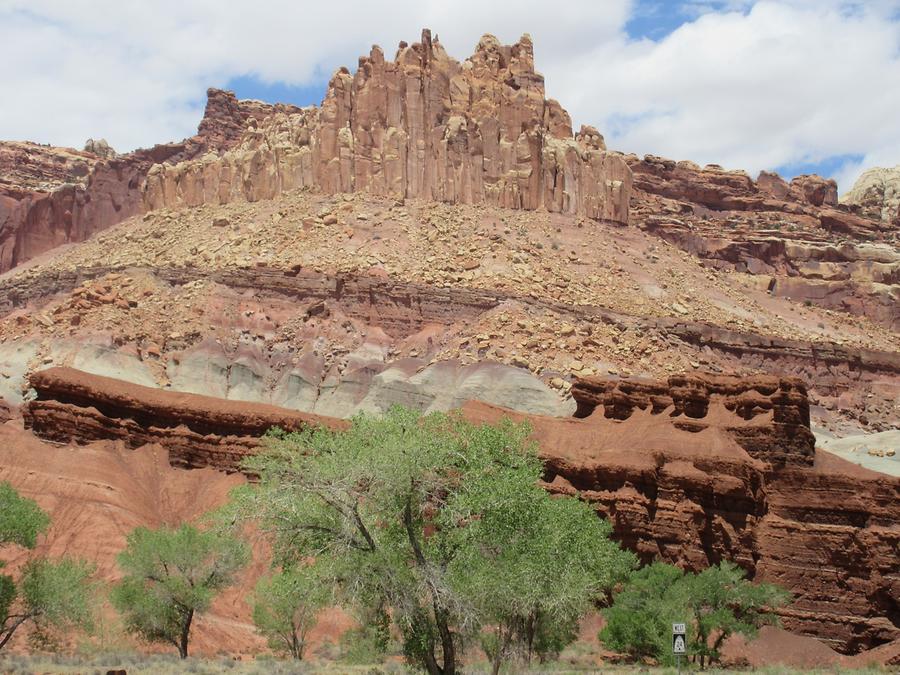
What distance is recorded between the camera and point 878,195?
488 feet

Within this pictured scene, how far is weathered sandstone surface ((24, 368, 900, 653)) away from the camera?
4556 cm

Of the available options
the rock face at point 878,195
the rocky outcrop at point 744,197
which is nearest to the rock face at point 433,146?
the rocky outcrop at point 744,197

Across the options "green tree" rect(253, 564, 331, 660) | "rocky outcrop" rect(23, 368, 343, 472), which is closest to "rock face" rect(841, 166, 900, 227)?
"rocky outcrop" rect(23, 368, 343, 472)

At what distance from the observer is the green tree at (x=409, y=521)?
2419cm

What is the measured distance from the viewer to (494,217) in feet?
294

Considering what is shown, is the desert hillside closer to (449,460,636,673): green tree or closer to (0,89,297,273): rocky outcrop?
(0,89,297,273): rocky outcrop

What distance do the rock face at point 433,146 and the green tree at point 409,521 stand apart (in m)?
65.4

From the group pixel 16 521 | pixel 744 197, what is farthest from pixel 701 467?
pixel 744 197

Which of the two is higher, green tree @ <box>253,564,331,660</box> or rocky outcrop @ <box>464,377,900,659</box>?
rocky outcrop @ <box>464,377,900,659</box>

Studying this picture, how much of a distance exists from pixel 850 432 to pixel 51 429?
53.3 m

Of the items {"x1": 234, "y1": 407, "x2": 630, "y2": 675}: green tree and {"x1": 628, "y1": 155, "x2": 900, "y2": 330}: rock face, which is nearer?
{"x1": 234, "y1": 407, "x2": 630, "y2": 675}: green tree

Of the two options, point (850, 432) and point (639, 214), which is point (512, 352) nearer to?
point (850, 432)

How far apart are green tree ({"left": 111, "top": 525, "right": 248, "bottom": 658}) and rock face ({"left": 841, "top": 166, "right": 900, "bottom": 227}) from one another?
120802 mm

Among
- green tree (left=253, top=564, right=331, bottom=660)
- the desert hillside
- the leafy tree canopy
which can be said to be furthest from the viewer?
the desert hillside
